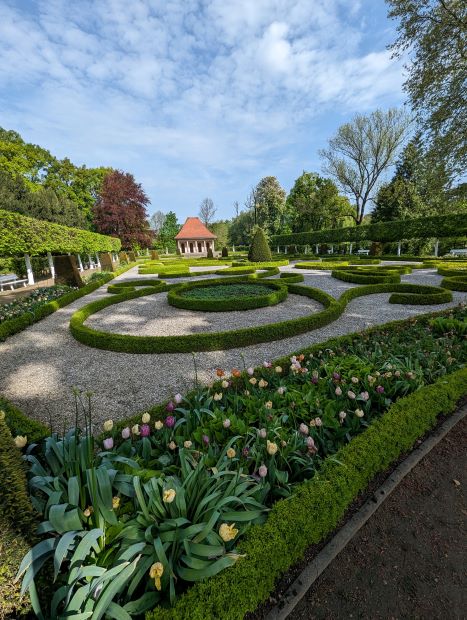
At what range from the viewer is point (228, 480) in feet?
6.83

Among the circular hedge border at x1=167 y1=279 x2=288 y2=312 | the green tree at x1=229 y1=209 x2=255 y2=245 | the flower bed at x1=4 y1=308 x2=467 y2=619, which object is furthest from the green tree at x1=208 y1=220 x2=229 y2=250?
the flower bed at x1=4 y1=308 x2=467 y2=619

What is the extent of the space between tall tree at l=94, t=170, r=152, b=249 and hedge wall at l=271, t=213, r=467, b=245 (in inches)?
871

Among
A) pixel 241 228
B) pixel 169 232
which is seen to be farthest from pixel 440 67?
pixel 169 232

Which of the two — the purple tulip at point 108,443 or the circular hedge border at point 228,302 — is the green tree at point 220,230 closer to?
the circular hedge border at point 228,302

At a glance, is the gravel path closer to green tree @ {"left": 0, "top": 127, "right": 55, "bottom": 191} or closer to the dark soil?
the dark soil

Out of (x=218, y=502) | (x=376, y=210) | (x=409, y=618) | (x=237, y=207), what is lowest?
(x=409, y=618)

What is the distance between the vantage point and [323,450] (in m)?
2.64

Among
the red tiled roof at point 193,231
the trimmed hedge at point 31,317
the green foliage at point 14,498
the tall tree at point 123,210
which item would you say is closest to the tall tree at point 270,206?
the red tiled roof at point 193,231

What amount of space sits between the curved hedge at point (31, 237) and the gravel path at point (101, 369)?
362 inches

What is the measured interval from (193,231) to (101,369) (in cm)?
4989

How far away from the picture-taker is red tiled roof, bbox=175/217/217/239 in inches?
2021

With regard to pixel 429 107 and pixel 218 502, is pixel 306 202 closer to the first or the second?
pixel 429 107

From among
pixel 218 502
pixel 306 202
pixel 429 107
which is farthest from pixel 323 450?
pixel 306 202

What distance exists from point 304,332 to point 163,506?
519 centimetres
